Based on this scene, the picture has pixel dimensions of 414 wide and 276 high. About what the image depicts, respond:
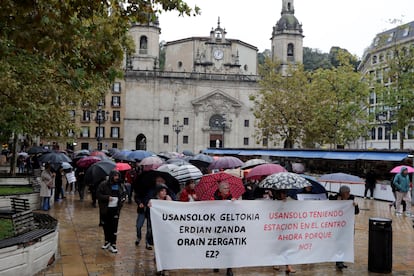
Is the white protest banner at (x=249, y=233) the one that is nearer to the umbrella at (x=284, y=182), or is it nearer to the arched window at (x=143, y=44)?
the umbrella at (x=284, y=182)

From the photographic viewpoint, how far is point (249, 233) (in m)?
8.16

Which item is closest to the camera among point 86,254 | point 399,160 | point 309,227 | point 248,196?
point 309,227

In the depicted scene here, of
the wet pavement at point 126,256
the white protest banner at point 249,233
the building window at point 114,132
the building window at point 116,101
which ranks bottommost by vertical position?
the wet pavement at point 126,256

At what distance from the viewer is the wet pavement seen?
856 centimetres

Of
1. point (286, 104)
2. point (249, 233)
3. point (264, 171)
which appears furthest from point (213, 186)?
point (286, 104)

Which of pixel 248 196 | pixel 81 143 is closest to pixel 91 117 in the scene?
pixel 81 143

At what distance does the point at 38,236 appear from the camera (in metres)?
8.11

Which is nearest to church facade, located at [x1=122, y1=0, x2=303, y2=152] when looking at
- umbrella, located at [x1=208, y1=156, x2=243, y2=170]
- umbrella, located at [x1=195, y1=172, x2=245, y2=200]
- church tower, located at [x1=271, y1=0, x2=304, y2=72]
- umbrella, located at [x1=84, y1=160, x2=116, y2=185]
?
church tower, located at [x1=271, y1=0, x2=304, y2=72]

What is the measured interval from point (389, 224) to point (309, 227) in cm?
143

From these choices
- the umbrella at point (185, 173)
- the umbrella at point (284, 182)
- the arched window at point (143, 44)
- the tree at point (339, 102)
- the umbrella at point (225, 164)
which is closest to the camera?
the umbrella at point (284, 182)

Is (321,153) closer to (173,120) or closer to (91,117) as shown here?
(173,120)

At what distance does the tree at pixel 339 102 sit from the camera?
38812mm

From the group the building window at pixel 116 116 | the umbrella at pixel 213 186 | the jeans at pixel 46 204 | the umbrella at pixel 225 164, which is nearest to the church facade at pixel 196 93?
the building window at pixel 116 116

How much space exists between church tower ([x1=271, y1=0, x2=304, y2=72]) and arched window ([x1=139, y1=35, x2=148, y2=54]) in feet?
63.8
